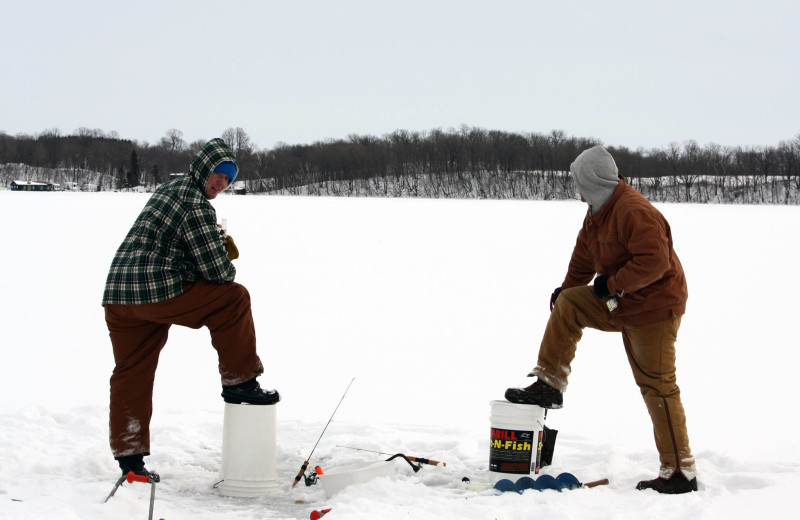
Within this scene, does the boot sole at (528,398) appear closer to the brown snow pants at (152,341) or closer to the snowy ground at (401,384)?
the snowy ground at (401,384)

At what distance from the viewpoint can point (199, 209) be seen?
354 cm

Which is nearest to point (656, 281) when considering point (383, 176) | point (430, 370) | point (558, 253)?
point (430, 370)

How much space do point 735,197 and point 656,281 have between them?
3037 inches

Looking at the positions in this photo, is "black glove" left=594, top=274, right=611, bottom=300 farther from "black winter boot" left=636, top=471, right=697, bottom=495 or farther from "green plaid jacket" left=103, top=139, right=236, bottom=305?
"green plaid jacket" left=103, top=139, right=236, bottom=305

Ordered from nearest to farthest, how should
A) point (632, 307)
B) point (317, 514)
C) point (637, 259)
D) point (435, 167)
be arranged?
point (317, 514) → point (637, 259) → point (632, 307) → point (435, 167)

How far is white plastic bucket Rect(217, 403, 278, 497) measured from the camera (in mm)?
3557

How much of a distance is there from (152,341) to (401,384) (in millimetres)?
2850

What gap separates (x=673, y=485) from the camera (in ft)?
10.8

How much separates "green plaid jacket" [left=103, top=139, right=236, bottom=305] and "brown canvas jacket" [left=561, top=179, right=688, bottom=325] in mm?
1833

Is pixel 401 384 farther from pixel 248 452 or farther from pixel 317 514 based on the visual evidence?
pixel 317 514

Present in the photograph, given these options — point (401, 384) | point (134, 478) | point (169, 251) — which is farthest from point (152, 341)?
point (401, 384)

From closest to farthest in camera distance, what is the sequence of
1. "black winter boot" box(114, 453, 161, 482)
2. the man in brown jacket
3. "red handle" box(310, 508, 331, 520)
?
"red handle" box(310, 508, 331, 520)
the man in brown jacket
"black winter boot" box(114, 453, 161, 482)

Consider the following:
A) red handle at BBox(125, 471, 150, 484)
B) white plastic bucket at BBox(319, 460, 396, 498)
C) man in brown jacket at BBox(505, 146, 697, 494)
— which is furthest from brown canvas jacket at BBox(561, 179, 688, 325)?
red handle at BBox(125, 471, 150, 484)

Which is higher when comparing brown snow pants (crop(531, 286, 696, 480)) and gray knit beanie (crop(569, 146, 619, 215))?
gray knit beanie (crop(569, 146, 619, 215))
